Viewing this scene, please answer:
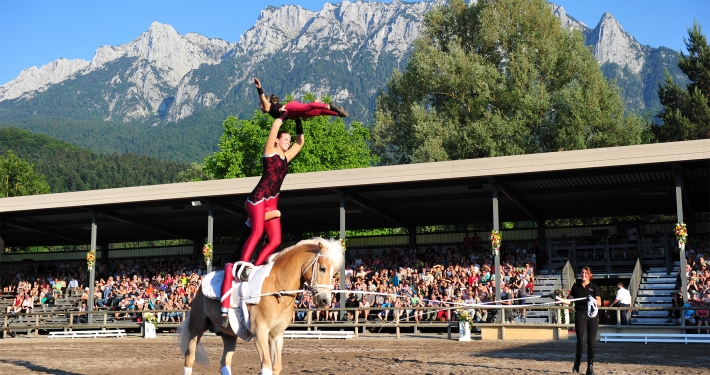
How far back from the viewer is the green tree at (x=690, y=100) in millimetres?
43812

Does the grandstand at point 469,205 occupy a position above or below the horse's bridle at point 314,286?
above

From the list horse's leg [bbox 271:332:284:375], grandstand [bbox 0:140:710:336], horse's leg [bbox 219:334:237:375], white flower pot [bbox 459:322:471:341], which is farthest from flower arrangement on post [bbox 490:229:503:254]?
horse's leg [bbox 271:332:284:375]

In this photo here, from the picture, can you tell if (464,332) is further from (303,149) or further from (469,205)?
(303,149)

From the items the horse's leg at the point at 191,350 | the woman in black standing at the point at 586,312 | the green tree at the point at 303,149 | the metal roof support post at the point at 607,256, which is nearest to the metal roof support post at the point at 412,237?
the metal roof support post at the point at 607,256

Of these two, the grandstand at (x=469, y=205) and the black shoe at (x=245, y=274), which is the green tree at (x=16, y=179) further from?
the black shoe at (x=245, y=274)

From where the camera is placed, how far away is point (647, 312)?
77.0 feet

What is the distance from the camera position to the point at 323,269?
9328 mm

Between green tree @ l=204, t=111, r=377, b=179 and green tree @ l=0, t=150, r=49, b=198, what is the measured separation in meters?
25.4

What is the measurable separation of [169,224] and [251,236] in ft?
81.6

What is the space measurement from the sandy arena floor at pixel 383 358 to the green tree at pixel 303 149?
2943 cm

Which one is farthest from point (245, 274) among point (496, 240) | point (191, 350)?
point (496, 240)

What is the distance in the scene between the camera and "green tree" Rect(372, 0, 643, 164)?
40094 mm

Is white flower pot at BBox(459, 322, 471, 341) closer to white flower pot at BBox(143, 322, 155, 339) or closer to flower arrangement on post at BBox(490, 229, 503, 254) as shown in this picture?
flower arrangement on post at BBox(490, 229, 503, 254)

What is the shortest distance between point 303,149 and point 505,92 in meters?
15.0
